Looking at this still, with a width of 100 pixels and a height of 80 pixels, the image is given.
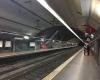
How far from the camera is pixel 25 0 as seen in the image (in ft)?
43.8

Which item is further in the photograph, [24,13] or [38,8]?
[24,13]

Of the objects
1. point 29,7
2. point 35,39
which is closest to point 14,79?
point 29,7

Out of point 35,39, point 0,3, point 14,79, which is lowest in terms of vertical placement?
point 14,79

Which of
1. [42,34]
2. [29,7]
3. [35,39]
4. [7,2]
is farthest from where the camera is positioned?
[42,34]

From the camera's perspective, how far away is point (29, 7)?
1505 cm

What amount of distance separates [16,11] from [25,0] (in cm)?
231

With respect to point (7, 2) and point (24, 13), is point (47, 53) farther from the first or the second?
point (7, 2)

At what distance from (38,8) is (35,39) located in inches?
498

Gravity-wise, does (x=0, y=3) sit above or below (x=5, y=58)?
above

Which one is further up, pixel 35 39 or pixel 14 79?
pixel 35 39

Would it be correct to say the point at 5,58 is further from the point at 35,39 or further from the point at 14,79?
the point at 35,39

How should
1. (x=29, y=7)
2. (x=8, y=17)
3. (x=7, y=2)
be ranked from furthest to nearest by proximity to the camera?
1. (x=8, y=17)
2. (x=29, y=7)
3. (x=7, y=2)

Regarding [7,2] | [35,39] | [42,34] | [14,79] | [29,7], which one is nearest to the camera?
[14,79]

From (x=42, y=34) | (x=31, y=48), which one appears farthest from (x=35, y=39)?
(x=42, y=34)
